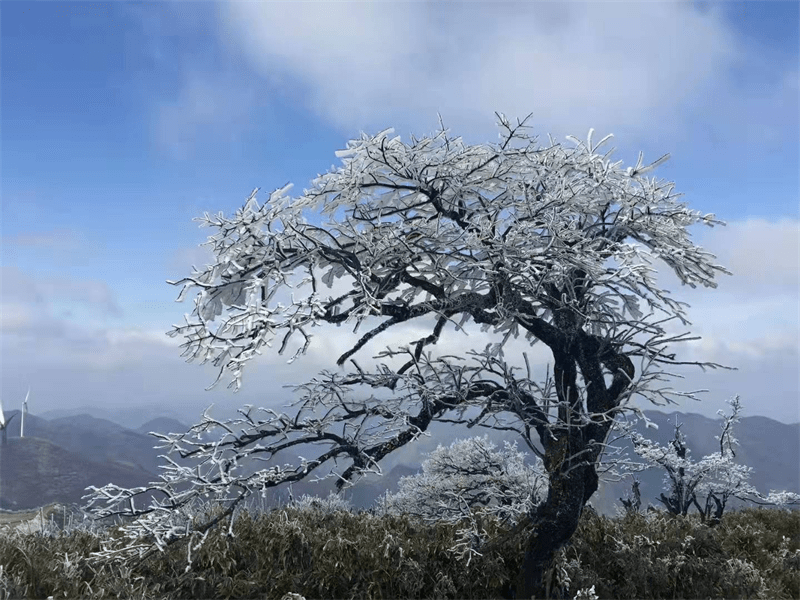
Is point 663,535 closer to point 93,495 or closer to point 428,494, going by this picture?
point 428,494

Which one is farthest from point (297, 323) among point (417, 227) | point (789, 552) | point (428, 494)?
point (428, 494)

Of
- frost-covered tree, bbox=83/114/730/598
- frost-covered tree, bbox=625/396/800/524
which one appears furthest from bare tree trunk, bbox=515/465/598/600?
frost-covered tree, bbox=625/396/800/524

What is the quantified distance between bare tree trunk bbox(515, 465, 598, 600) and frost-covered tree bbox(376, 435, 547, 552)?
42cm

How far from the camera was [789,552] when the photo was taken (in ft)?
36.6

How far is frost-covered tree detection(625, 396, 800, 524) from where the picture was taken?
1370 cm

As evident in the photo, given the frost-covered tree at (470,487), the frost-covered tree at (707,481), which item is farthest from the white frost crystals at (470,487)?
the frost-covered tree at (707,481)

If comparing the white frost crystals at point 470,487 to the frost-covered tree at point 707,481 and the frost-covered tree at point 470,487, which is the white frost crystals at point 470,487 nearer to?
the frost-covered tree at point 470,487

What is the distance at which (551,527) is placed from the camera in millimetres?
7809

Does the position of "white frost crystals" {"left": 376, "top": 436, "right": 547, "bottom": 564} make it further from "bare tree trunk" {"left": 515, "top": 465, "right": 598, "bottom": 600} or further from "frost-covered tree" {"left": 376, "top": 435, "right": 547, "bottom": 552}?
"bare tree trunk" {"left": 515, "top": 465, "right": 598, "bottom": 600}

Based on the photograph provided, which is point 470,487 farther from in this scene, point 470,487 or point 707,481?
point 707,481

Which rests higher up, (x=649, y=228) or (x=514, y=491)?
(x=649, y=228)

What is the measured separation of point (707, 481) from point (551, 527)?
28.9ft

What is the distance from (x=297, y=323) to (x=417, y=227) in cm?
209

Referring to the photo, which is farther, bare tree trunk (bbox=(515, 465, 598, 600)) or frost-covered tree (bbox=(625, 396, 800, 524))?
frost-covered tree (bbox=(625, 396, 800, 524))
